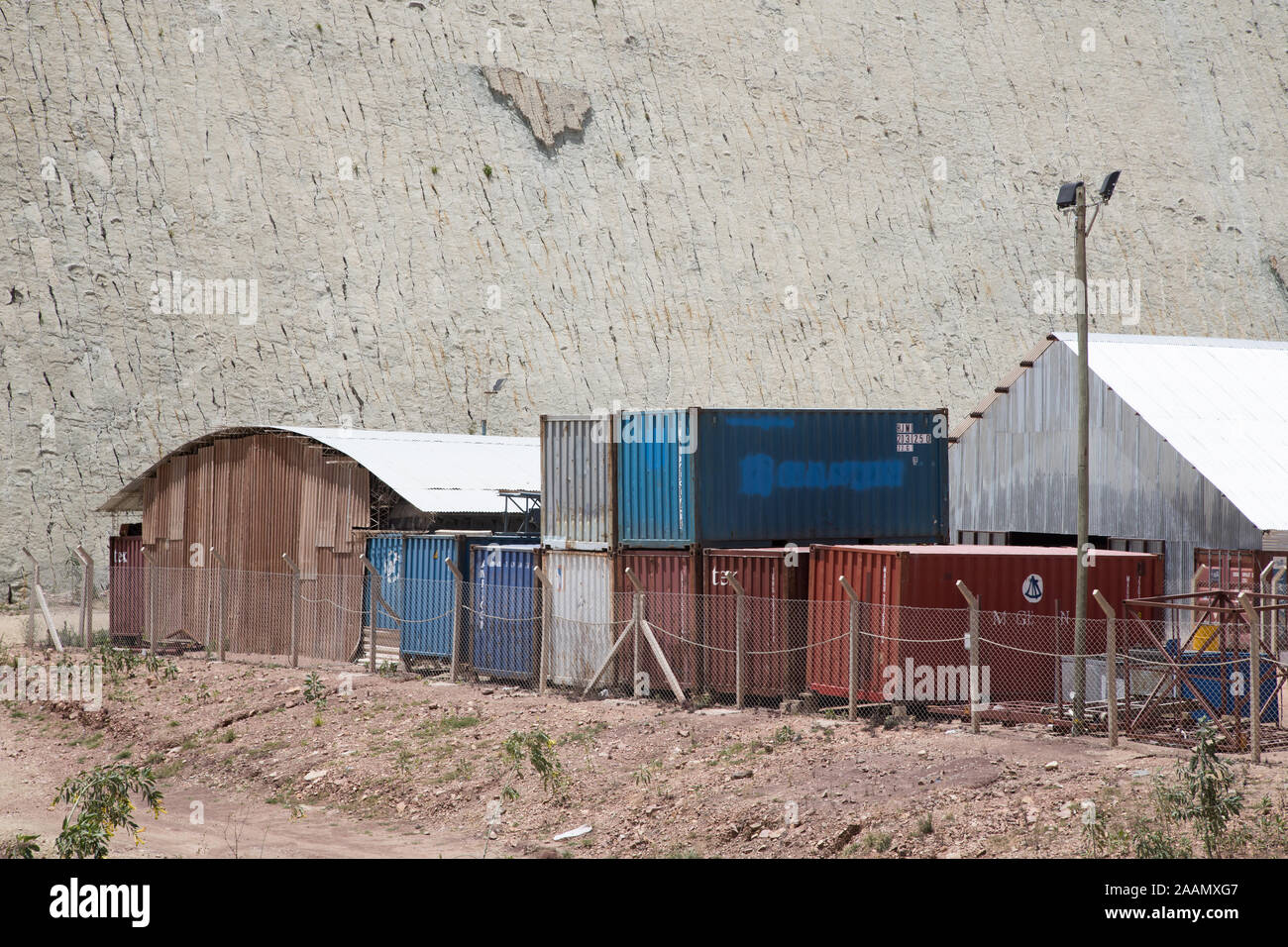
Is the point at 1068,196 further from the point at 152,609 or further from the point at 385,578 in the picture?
the point at 152,609

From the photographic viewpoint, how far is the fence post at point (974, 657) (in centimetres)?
1647

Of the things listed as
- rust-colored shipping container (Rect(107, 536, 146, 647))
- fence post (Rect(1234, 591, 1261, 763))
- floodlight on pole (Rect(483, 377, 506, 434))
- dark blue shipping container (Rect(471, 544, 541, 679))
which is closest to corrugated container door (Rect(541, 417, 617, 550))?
dark blue shipping container (Rect(471, 544, 541, 679))

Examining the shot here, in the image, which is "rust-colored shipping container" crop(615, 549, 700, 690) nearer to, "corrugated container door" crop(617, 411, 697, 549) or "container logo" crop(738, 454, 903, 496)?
"corrugated container door" crop(617, 411, 697, 549)

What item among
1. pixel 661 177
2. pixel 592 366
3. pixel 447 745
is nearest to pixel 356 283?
pixel 592 366

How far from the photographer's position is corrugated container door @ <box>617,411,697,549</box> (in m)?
21.0

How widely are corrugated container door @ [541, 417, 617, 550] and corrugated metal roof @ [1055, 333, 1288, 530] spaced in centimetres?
1102

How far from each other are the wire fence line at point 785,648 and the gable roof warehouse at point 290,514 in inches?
25.9

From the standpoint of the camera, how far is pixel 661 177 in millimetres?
58625

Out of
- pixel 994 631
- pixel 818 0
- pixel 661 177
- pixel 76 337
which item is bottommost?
pixel 994 631

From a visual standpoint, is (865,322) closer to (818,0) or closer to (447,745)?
(818,0)

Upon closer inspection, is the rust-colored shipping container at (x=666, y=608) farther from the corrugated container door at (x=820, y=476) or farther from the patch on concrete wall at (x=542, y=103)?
the patch on concrete wall at (x=542, y=103)

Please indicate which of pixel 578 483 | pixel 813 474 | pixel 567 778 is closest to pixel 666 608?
pixel 578 483

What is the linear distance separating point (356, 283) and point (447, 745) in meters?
34.6

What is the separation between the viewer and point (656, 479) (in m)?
21.4
